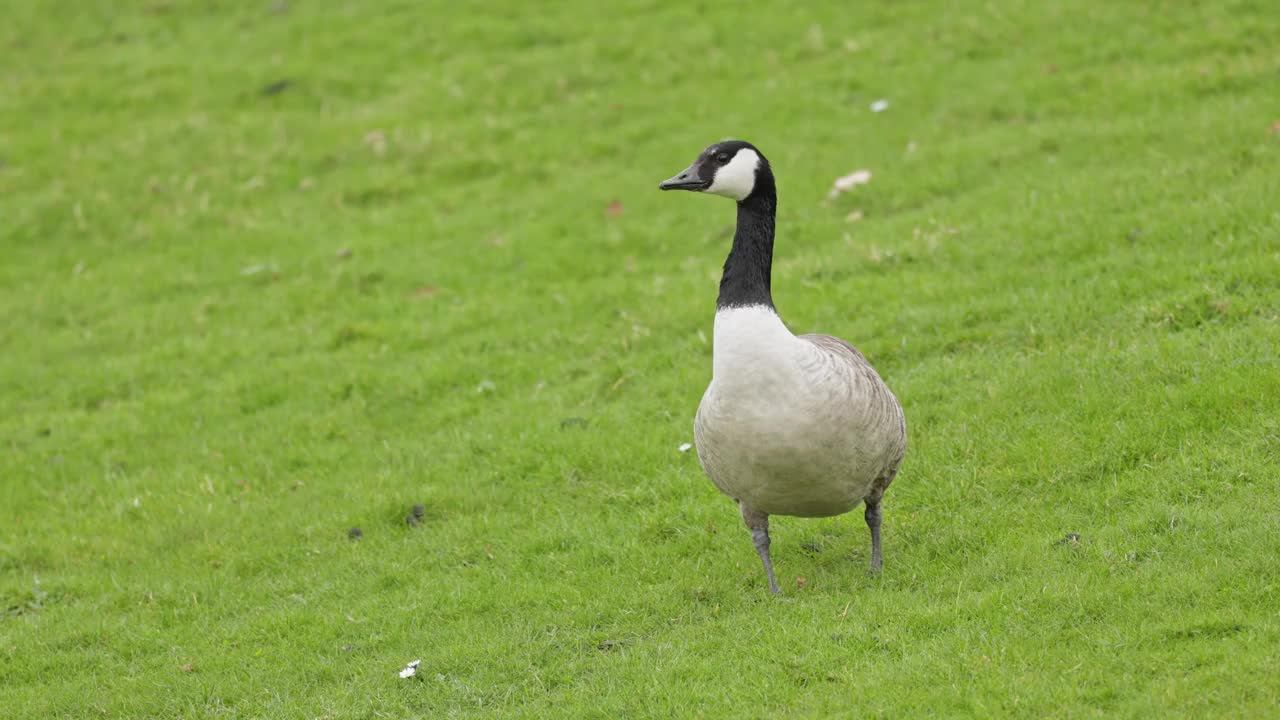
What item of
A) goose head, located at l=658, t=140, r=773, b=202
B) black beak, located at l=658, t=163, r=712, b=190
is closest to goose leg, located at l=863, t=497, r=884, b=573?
goose head, located at l=658, t=140, r=773, b=202

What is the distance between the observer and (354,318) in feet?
51.4

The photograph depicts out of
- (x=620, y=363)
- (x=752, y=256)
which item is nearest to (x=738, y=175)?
(x=752, y=256)

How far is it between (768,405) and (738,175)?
167cm

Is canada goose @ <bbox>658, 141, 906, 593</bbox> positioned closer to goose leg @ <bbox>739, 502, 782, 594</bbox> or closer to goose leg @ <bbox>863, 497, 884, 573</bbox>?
goose leg @ <bbox>739, 502, 782, 594</bbox>

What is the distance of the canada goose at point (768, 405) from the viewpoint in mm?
8000

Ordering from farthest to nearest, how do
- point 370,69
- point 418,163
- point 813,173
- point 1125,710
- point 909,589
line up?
point 370,69, point 418,163, point 813,173, point 909,589, point 1125,710

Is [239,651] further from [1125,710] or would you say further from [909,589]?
[1125,710]

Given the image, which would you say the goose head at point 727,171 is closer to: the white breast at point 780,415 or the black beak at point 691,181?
the black beak at point 691,181

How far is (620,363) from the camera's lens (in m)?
13.2

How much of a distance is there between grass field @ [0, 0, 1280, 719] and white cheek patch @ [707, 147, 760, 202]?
277 cm

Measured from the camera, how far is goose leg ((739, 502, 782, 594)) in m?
8.84

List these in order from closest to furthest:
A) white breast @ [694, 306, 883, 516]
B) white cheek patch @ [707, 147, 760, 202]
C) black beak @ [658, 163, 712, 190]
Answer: white breast @ [694, 306, 883, 516]
black beak @ [658, 163, 712, 190]
white cheek patch @ [707, 147, 760, 202]

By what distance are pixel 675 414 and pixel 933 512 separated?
120 inches

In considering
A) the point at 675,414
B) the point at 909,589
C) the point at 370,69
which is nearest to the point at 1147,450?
the point at 909,589
